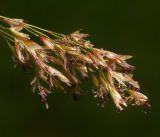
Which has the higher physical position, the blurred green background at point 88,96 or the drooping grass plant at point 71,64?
the blurred green background at point 88,96

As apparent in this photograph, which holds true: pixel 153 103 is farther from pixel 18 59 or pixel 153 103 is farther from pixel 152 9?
pixel 18 59

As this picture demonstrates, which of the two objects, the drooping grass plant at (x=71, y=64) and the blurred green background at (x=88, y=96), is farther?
the blurred green background at (x=88, y=96)

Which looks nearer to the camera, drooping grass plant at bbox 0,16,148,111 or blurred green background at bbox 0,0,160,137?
drooping grass plant at bbox 0,16,148,111

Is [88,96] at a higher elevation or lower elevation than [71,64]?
higher

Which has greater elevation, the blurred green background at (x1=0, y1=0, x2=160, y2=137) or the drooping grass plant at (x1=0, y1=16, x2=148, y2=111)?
the blurred green background at (x1=0, y1=0, x2=160, y2=137)
